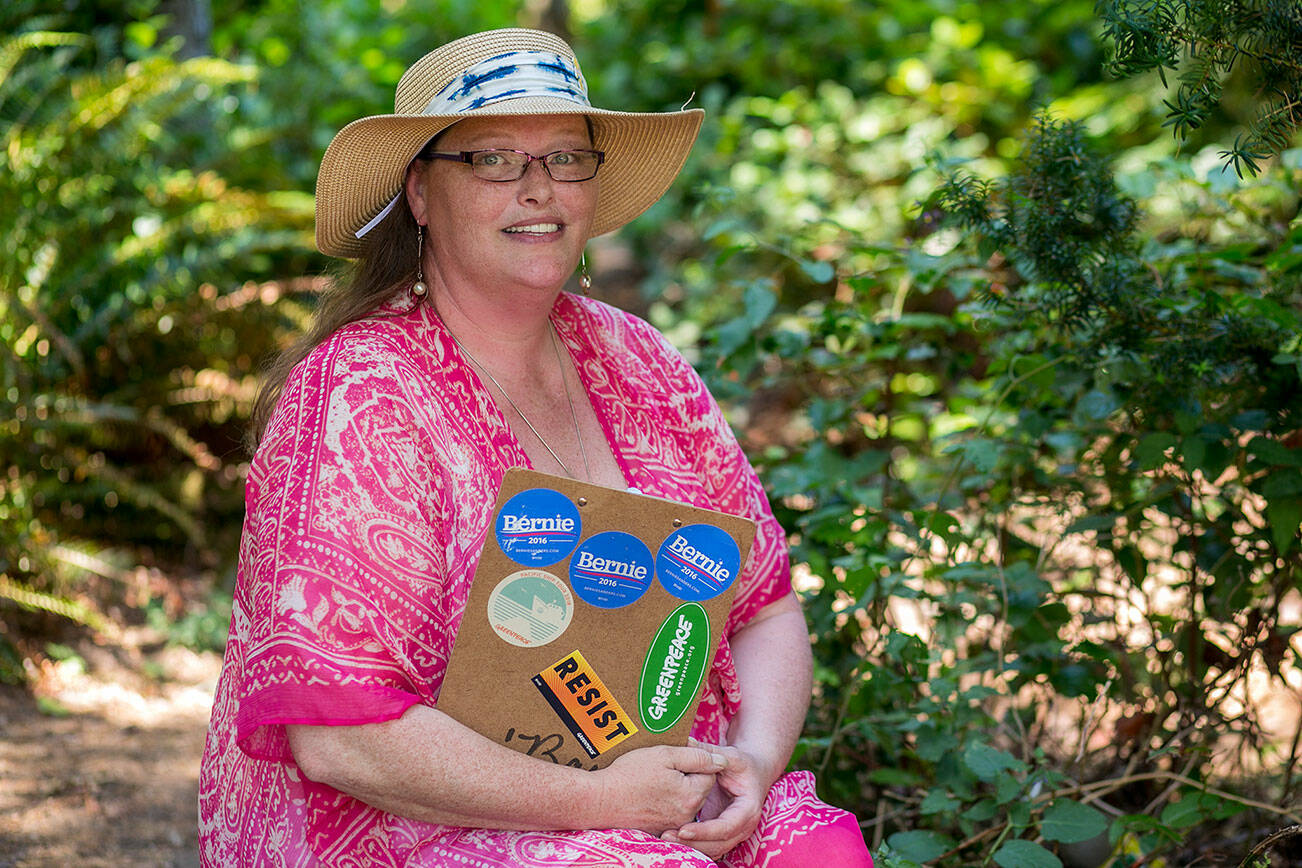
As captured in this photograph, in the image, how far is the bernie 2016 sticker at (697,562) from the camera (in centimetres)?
181

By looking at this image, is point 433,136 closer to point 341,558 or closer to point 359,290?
point 359,290

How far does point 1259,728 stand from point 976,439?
0.85 m

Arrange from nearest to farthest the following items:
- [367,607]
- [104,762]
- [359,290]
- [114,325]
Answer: [367,607]
[359,290]
[104,762]
[114,325]

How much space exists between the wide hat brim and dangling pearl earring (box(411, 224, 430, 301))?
8cm

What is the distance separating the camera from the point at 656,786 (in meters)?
1.76

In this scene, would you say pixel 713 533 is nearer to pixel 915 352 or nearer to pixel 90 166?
pixel 915 352

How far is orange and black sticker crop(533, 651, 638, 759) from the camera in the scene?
1.75m

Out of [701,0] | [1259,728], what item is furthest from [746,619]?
[701,0]

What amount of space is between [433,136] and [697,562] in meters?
0.88

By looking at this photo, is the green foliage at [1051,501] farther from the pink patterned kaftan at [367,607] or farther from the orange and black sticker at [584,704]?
the orange and black sticker at [584,704]

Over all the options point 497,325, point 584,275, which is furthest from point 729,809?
point 584,275

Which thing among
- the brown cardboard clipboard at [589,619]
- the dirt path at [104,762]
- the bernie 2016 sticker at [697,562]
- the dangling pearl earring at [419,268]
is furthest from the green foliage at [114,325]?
the bernie 2016 sticker at [697,562]

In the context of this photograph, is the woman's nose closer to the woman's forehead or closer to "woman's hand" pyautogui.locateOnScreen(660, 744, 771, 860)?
the woman's forehead

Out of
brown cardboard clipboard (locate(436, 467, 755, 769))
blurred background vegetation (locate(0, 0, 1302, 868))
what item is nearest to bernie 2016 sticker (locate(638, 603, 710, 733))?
brown cardboard clipboard (locate(436, 467, 755, 769))
